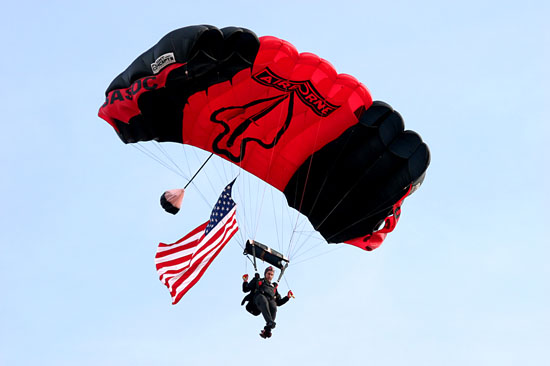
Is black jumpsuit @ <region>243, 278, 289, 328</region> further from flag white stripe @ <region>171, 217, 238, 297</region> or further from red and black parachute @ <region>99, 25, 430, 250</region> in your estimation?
red and black parachute @ <region>99, 25, 430, 250</region>

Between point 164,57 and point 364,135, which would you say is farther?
point 364,135

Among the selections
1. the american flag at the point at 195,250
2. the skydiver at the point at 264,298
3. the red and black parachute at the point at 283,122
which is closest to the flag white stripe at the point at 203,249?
the american flag at the point at 195,250

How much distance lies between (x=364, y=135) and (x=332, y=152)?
0.77 meters

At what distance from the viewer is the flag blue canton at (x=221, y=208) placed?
17.4 metres

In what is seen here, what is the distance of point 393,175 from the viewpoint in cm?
1783

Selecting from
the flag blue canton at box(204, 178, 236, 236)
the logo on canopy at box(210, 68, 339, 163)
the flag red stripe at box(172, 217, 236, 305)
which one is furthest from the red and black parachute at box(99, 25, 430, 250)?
the flag red stripe at box(172, 217, 236, 305)

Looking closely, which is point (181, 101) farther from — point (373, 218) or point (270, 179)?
point (373, 218)

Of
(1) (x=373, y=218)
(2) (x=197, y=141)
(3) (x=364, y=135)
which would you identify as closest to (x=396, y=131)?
(3) (x=364, y=135)

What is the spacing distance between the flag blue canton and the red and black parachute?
2.90 feet

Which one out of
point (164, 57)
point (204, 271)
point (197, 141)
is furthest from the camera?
point (197, 141)

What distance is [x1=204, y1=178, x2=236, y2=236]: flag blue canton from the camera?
1736cm

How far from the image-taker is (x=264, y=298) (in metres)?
16.5

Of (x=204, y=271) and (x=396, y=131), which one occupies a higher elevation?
(x=396, y=131)

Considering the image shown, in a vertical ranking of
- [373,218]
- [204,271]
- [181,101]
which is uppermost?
[181,101]
